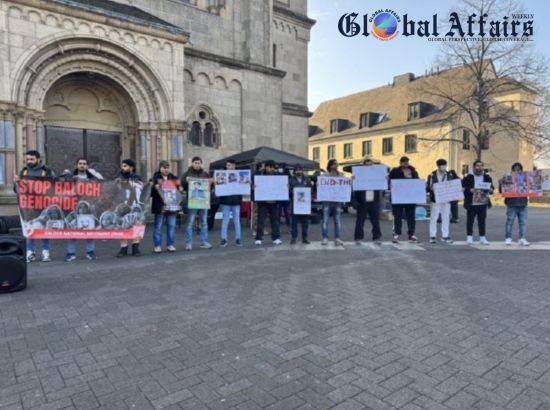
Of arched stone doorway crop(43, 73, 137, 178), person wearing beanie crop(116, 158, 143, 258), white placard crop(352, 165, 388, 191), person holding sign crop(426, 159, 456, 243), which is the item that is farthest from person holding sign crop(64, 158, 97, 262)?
person holding sign crop(426, 159, 456, 243)

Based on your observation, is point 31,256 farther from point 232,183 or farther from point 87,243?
point 232,183

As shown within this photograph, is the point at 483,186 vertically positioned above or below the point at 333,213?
above

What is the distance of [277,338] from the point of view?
12.9 feet

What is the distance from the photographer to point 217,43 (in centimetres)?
1725

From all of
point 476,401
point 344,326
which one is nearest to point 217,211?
point 344,326

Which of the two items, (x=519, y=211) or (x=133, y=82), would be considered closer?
(x=519, y=211)

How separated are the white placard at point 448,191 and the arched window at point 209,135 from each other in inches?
388

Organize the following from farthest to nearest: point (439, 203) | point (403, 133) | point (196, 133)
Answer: point (403, 133) → point (196, 133) → point (439, 203)

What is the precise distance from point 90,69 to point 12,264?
29.4 feet

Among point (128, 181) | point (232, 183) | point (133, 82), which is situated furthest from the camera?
point (133, 82)

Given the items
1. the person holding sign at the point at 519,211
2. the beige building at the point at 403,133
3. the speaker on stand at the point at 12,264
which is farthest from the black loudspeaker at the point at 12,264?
the beige building at the point at 403,133

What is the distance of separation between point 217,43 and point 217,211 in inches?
328

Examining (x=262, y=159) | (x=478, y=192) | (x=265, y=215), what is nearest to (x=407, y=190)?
(x=478, y=192)

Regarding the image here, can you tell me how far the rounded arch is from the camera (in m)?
11.1
